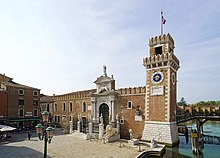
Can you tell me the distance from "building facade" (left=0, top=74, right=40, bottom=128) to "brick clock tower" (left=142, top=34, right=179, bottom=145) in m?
21.4

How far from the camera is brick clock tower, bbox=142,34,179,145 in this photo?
728 inches

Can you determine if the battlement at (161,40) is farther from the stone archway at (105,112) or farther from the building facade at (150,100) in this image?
the stone archway at (105,112)

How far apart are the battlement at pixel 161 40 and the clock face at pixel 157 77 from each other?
3.66 metres

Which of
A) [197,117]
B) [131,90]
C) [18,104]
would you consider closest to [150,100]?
[131,90]

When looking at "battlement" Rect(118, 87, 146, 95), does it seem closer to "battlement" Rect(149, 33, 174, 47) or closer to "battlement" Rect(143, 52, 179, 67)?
"battlement" Rect(143, 52, 179, 67)

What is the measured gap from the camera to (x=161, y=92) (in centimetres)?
1930

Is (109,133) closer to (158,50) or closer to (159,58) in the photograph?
(159,58)

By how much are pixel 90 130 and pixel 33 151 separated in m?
7.96

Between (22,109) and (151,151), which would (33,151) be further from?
(22,109)

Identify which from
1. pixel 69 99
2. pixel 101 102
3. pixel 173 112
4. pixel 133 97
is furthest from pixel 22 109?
pixel 173 112

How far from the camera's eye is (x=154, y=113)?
19547 mm

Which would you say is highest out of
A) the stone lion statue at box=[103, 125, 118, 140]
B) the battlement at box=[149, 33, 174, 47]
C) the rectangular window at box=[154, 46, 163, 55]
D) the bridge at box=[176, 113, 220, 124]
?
the battlement at box=[149, 33, 174, 47]

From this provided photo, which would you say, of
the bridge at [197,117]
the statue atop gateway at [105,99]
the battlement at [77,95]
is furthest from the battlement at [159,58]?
the battlement at [77,95]

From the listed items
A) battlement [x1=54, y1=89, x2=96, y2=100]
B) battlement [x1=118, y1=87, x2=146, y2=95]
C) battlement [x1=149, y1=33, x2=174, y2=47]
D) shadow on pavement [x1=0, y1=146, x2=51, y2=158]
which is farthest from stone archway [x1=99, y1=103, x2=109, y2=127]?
shadow on pavement [x1=0, y1=146, x2=51, y2=158]
